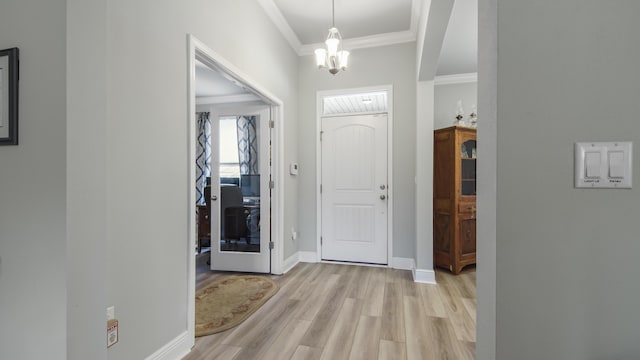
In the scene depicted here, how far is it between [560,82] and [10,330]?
2.00 m

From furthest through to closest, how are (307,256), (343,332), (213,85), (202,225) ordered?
(202,225) → (213,85) → (307,256) → (343,332)

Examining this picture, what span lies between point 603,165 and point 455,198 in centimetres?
312

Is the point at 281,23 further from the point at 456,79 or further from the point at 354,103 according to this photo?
the point at 456,79

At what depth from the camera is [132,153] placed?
1.54 m

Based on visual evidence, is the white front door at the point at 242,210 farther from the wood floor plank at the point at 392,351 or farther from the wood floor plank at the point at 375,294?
the wood floor plank at the point at 392,351

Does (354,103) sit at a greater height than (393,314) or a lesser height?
greater

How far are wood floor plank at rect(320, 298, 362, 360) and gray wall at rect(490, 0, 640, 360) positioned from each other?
1377 mm

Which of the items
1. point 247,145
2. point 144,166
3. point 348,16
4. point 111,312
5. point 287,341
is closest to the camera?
point 111,312

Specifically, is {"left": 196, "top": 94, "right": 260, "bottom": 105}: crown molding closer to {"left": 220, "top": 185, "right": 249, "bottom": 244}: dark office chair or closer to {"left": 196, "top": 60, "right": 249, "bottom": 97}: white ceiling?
{"left": 196, "top": 60, "right": 249, "bottom": 97}: white ceiling

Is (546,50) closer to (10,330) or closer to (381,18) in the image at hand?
(10,330)

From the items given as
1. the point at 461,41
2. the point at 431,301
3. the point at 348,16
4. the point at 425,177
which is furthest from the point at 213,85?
the point at 431,301

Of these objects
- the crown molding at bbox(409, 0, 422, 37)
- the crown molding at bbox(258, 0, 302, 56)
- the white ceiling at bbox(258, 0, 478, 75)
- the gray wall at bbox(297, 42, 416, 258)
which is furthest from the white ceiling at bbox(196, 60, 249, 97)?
the crown molding at bbox(409, 0, 422, 37)

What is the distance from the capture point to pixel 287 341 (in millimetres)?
2057

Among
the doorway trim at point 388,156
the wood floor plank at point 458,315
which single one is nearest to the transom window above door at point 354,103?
the doorway trim at point 388,156
